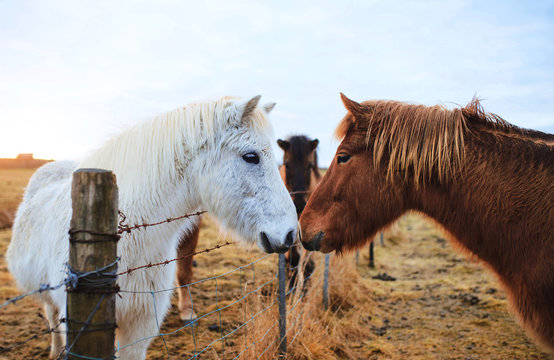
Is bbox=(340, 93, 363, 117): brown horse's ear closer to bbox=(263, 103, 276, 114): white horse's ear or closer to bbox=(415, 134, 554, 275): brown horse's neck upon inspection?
bbox=(263, 103, 276, 114): white horse's ear

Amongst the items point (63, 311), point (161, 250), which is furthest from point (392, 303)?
point (63, 311)

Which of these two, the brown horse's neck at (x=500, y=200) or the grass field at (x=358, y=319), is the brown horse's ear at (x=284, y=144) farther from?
the brown horse's neck at (x=500, y=200)

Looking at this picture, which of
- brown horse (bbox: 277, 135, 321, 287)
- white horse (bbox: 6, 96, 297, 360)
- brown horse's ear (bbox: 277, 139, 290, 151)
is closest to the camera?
white horse (bbox: 6, 96, 297, 360)

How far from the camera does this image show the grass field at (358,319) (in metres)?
3.59

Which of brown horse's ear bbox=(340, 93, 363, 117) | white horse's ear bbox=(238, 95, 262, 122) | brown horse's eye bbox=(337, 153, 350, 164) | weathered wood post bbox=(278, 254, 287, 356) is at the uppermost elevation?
brown horse's ear bbox=(340, 93, 363, 117)

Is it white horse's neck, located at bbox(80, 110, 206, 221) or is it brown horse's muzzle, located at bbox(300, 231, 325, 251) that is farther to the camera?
brown horse's muzzle, located at bbox(300, 231, 325, 251)

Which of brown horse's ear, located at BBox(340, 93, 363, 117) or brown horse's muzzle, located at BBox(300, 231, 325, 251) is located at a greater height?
brown horse's ear, located at BBox(340, 93, 363, 117)

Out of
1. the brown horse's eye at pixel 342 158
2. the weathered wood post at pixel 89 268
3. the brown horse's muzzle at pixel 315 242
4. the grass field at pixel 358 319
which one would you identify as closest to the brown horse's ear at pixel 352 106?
the brown horse's eye at pixel 342 158

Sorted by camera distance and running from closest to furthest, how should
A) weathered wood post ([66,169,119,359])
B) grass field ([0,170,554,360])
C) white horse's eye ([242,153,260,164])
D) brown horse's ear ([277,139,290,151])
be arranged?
weathered wood post ([66,169,119,359]) → white horse's eye ([242,153,260,164]) → grass field ([0,170,554,360]) → brown horse's ear ([277,139,290,151])

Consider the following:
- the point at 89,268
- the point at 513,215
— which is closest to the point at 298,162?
the point at 513,215

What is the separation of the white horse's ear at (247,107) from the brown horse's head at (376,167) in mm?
672

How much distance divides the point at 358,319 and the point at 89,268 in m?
4.27

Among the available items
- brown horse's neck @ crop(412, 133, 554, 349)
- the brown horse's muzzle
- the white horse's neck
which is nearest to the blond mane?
Result: brown horse's neck @ crop(412, 133, 554, 349)

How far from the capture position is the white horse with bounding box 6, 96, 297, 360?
209cm
